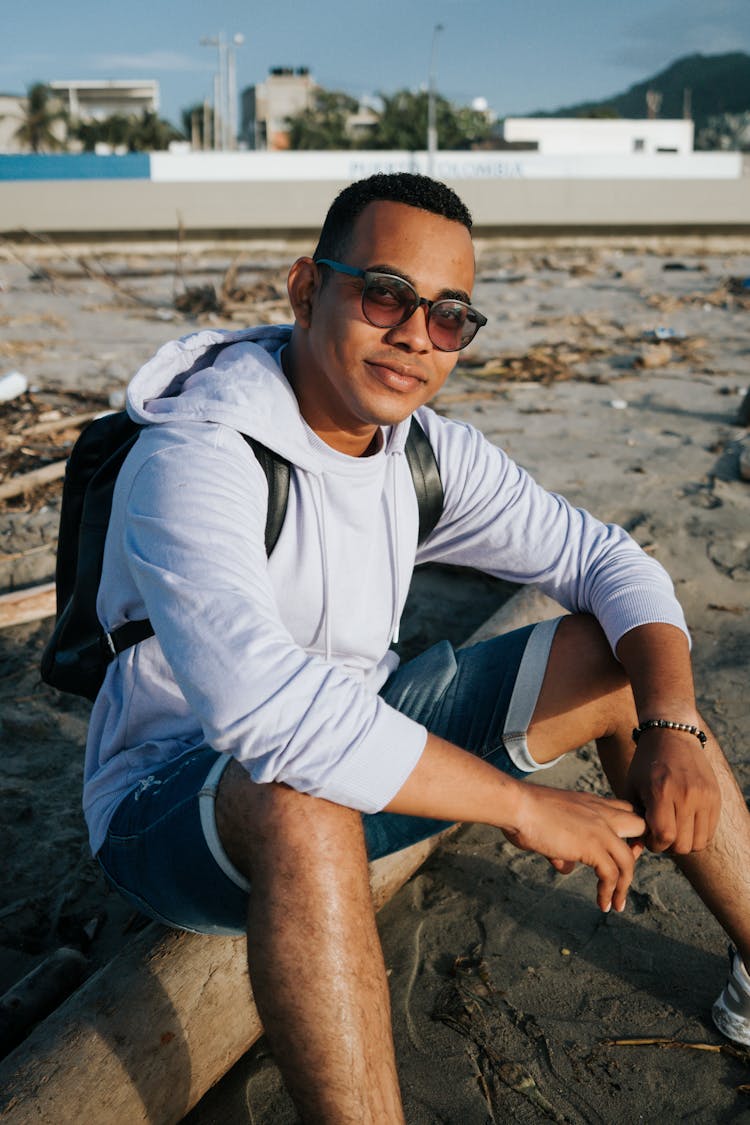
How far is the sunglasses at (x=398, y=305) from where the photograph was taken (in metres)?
2.37

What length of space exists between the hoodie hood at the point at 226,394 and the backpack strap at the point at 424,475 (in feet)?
0.42

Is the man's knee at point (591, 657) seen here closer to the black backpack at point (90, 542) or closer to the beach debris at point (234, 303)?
the black backpack at point (90, 542)

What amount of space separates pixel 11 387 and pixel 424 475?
6.34 m

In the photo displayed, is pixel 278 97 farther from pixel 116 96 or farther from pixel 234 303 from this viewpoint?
pixel 234 303

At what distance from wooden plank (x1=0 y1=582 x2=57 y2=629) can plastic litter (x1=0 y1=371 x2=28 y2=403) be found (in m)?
3.88

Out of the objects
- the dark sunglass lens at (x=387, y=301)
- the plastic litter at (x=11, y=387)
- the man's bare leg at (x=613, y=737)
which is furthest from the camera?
the plastic litter at (x=11, y=387)

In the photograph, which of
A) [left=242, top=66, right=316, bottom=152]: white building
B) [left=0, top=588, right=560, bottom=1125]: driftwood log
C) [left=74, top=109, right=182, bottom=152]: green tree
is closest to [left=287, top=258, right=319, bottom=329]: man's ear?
[left=0, top=588, right=560, bottom=1125]: driftwood log

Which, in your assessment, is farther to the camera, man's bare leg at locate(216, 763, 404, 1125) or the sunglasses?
the sunglasses

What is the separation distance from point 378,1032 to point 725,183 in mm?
28905

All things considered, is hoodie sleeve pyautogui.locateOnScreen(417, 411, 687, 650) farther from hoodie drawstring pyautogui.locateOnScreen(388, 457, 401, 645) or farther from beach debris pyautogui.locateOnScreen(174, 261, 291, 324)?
beach debris pyautogui.locateOnScreen(174, 261, 291, 324)

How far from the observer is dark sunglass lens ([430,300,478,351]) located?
7.95 feet

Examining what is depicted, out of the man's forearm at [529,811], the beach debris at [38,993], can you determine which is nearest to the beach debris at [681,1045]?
the man's forearm at [529,811]

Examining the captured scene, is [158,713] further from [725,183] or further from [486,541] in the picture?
[725,183]

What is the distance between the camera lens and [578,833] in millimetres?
2111
